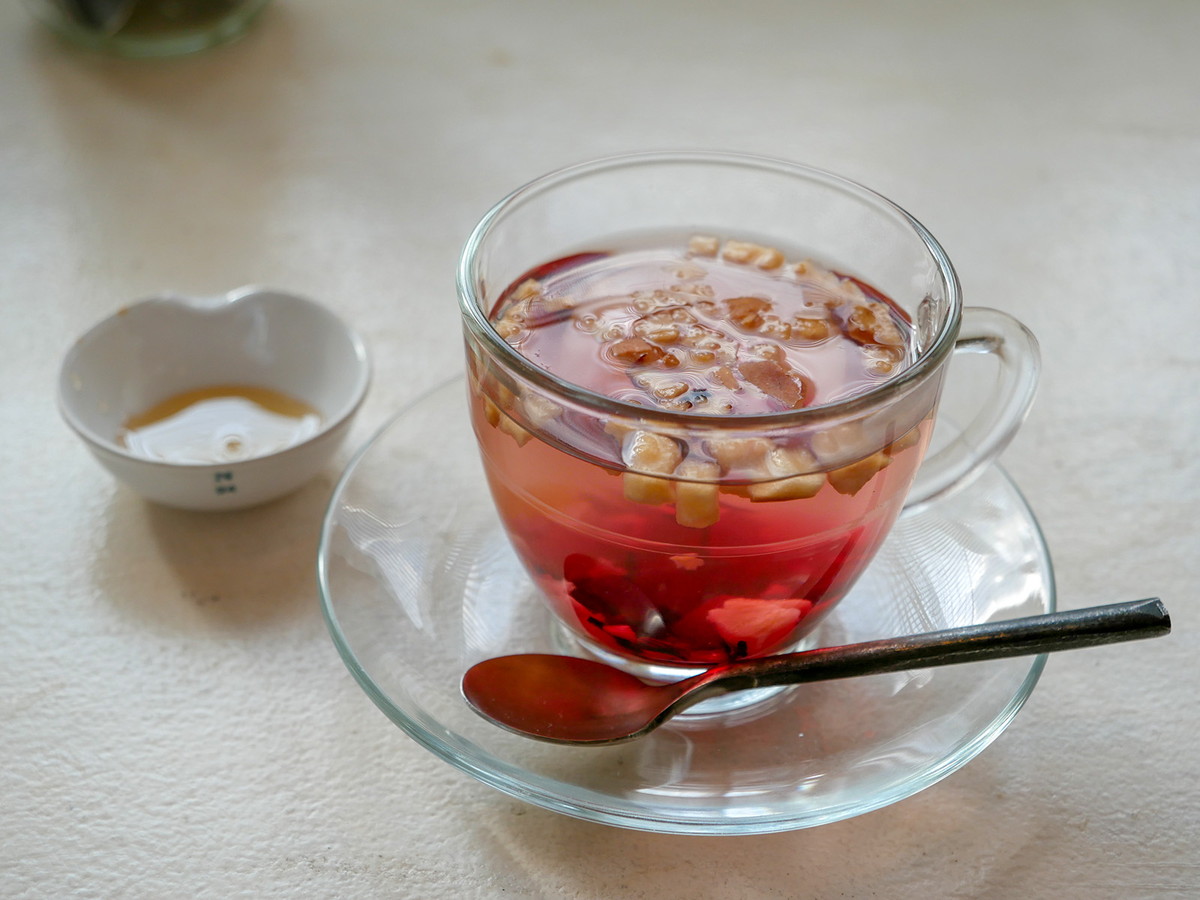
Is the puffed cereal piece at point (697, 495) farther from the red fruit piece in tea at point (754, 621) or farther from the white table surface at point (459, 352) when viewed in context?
the white table surface at point (459, 352)

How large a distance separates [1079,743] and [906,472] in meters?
0.24

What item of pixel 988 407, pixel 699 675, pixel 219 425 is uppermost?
pixel 988 407

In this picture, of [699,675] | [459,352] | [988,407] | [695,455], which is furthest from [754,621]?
[459,352]

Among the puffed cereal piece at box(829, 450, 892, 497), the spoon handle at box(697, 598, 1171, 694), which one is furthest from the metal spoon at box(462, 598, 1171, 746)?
the puffed cereal piece at box(829, 450, 892, 497)

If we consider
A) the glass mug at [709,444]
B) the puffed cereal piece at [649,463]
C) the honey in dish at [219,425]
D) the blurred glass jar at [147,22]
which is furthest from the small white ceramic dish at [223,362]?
the blurred glass jar at [147,22]

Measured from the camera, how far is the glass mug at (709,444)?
2.17 ft

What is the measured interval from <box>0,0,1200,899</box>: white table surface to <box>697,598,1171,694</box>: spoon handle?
4.1 inches

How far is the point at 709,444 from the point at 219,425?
1.86 feet

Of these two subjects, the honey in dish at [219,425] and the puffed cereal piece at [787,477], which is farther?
the honey in dish at [219,425]

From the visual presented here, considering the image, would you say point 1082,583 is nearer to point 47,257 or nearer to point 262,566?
point 262,566

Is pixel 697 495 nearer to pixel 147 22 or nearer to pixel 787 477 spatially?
pixel 787 477

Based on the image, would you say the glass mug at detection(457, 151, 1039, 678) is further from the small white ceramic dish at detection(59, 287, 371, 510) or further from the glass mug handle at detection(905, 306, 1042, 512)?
the small white ceramic dish at detection(59, 287, 371, 510)

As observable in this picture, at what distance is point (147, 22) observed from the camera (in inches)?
65.7

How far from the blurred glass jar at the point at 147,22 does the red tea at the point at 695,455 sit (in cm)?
106
